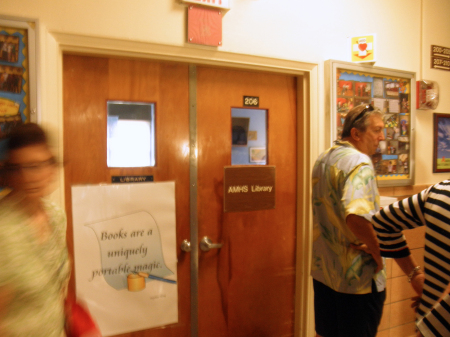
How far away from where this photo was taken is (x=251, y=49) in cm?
179

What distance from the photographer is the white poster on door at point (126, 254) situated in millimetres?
1603

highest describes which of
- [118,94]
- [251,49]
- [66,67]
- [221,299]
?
[251,49]

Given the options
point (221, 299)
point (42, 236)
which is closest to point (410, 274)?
point (221, 299)

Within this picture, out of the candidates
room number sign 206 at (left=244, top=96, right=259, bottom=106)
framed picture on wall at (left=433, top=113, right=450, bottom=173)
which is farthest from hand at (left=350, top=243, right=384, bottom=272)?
framed picture on wall at (left=433, top=113, right=450, bottom=173)

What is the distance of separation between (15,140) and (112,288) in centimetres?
108

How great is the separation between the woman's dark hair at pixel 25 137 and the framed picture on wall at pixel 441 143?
2645 millimetres

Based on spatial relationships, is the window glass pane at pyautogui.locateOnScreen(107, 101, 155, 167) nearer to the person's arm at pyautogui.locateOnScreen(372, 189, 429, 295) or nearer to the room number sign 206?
the room number sign 206

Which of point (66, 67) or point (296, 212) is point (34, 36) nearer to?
point (66, 67)

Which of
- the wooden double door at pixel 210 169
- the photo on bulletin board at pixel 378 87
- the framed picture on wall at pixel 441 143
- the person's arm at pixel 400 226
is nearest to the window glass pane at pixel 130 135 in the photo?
the wooden double door at pixel 210 169

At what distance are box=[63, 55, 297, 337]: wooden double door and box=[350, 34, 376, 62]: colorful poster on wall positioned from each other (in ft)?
1.47

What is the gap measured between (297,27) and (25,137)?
1633mm

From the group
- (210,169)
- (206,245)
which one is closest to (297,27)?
(210,169)

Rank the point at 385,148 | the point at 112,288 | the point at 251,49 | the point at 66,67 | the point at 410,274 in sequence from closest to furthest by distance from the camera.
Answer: the point at 410,274, the point at 66,67, the point at 112,288, the point at 251,49, the point at 385,148

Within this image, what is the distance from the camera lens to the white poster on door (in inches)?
63.1
